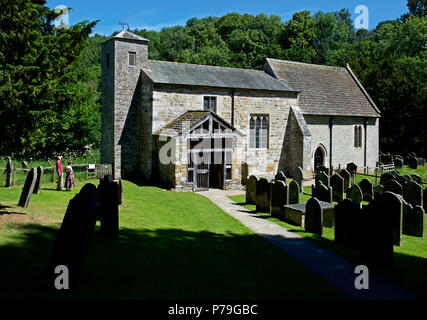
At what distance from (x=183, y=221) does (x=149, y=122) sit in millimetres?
10714

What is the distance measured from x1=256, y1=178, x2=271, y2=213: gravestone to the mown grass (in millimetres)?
781

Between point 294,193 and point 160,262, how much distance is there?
8.12 meters

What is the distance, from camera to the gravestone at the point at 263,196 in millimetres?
16062

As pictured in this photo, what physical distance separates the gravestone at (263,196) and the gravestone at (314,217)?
3.02 m

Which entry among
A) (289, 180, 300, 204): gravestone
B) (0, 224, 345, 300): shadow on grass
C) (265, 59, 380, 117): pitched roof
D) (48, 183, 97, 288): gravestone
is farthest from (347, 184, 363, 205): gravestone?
(48, 183, 97, 288): gravestone

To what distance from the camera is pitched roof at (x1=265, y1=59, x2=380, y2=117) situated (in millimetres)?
28859

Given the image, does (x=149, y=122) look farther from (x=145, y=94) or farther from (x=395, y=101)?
(x=395, y=101)

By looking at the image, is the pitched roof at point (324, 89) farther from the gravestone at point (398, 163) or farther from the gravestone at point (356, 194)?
the gravestone at point (356, 194)

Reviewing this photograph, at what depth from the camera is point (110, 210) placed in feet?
33.3

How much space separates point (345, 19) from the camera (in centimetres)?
8044

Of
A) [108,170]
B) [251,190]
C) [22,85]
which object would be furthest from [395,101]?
[22,85]

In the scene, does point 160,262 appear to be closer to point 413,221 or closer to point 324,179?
point 413,221

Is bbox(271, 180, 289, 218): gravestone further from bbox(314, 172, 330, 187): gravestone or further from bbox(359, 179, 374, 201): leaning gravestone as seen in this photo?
bbox(359, 179, 374, 201): leaning gravestone

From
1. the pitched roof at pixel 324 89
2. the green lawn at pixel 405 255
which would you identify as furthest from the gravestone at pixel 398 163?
the green lawn at pixel 405 255
